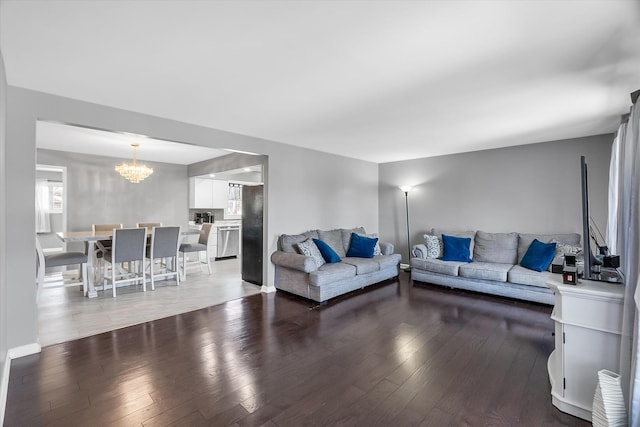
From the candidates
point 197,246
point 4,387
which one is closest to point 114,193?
point 197,246

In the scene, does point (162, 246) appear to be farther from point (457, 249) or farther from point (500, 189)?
point (500, 189)

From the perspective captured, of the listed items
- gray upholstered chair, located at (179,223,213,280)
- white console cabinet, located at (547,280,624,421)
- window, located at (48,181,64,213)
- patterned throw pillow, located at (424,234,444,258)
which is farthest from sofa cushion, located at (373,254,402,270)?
window, located at (48,181,64,213)

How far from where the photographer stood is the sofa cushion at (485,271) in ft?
14.0

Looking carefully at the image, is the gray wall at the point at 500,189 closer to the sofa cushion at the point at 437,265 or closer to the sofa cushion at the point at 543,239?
the sofa cushion at the point at 543,239

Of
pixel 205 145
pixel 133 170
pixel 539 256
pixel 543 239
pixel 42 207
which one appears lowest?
pixel 539 256

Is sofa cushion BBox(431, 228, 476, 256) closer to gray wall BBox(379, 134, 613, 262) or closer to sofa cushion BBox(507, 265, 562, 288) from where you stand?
gray wall BBox(379, 134, 613, 262)

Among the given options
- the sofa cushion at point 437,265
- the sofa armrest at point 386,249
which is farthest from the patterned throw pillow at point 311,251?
the sofa cushion at point 437,265

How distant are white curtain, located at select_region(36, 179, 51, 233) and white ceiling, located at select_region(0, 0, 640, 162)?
5444 millimetres

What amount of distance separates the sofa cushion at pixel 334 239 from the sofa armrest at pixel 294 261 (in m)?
0.89

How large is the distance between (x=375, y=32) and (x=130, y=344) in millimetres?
3390

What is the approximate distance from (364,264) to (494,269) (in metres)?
1.91

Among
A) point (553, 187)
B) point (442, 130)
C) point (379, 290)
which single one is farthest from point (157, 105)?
point (553, 187)

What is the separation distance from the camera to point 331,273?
4.13 meters

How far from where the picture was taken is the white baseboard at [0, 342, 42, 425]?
1.91 m
